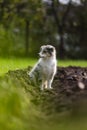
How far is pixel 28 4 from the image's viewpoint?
38.0 meters

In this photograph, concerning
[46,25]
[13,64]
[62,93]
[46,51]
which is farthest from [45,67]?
[46,25]

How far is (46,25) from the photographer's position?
40031 mm

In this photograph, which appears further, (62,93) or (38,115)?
(62,93)

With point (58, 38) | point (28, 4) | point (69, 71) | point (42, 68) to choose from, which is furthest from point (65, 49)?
point (42, 68)

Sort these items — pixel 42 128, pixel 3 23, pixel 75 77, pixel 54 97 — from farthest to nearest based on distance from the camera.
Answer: pixel 3 23, pixel 75 77, pixel 54 97, pixel 42 128

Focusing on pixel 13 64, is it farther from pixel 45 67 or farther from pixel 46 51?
pixel 46 51

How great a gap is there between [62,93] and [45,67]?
5.61 feet

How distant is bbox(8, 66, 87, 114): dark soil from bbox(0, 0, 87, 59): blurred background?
2192cm

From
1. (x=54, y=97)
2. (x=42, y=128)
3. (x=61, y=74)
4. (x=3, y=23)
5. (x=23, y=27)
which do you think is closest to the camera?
(x=42, y=128)

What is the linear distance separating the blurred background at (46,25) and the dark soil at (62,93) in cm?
2192

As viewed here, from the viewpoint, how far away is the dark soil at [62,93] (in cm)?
892

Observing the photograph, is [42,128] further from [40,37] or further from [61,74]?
[40,37]

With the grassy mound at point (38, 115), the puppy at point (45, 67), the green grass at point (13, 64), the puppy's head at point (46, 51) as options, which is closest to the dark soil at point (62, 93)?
the grassy mound at point (38, 115)

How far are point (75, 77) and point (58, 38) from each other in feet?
85.0
